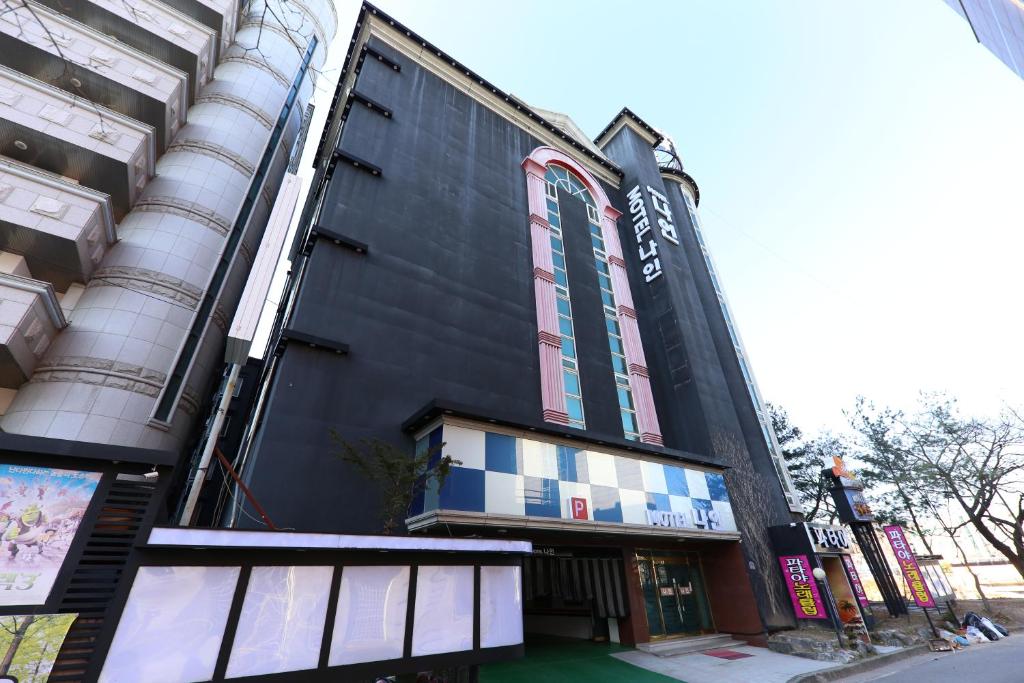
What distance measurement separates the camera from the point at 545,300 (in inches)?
869

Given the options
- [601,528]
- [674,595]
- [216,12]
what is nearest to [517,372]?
[601,528]

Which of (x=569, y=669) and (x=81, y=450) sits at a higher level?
(x=81, y=450)

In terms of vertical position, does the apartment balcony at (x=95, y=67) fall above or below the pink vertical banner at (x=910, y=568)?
above

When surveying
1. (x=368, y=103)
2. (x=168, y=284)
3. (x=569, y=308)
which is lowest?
(x=168, y=284)

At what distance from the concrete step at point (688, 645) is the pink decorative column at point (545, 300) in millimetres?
8760

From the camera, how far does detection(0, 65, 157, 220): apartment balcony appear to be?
1583 centimetres

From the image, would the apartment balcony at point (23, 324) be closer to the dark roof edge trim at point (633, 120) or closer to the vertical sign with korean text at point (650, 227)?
the vertical sign with korean text at point (650, 227)

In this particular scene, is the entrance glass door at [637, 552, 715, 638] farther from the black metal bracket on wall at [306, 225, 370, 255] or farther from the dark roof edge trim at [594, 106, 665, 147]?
the dark roof edge trim at [594, 106, 665, 147]

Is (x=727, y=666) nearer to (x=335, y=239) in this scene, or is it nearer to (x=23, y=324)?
(x=335, y=239)

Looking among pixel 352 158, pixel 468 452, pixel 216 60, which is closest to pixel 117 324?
pixel 352 158

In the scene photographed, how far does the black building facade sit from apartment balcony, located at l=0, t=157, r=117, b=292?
699 cm

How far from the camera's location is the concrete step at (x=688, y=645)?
1557cm

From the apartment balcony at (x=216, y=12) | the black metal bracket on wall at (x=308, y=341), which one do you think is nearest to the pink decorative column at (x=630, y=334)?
the black metal bracket on wall at (x=308, y=341)

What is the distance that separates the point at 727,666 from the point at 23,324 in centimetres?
2517
